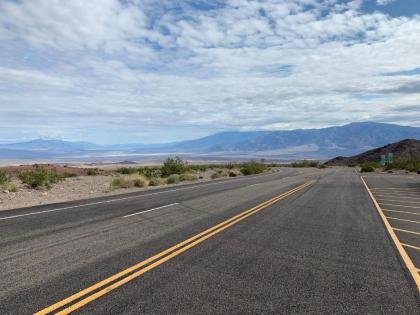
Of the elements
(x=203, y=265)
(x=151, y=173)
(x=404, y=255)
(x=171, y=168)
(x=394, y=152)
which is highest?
(x=394, y=152)

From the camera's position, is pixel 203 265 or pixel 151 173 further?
pixel 151 173

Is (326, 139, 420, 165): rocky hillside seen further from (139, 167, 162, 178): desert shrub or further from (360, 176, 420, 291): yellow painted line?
(360, 176, 420, 291): yellow painted line

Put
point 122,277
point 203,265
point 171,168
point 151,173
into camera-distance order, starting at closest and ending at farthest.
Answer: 1. point 122,277
2. point 203,265
3. point 151,173
4. point 171,168

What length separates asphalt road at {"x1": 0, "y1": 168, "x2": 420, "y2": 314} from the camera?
17.5ft

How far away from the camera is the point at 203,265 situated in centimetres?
698

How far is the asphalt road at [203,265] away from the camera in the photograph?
209 inches

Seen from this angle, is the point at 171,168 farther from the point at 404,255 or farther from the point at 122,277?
the point at 122,277

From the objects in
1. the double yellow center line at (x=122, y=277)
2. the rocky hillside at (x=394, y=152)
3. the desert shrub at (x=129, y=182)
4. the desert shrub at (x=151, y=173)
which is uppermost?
the rocky hillside at (x=394, y=152)

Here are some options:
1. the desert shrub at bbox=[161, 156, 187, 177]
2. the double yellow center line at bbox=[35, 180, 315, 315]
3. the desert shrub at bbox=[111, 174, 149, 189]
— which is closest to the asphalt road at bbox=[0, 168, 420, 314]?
the double yellow center line at bbox=[35, 180, 315, 315]

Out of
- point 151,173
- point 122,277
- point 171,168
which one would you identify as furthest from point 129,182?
point 122,277

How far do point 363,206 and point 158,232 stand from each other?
9.38 meters

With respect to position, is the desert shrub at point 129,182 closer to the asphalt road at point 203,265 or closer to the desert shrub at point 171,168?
the desert shrub at point 171,168

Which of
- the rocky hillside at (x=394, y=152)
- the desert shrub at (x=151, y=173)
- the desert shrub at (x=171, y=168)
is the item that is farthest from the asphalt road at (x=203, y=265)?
the rocky hillside at (x=394, y=152)

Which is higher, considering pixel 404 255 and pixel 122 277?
pixel 122 277
